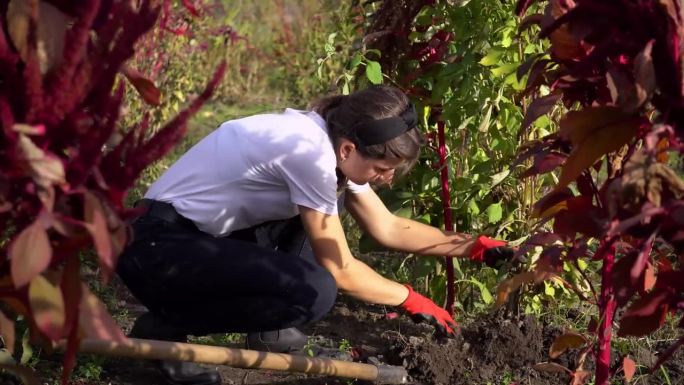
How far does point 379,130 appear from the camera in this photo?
3.18 meters

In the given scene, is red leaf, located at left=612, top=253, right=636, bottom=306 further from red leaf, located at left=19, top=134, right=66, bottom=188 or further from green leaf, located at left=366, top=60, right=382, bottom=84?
green leaf, located at left=366, top=60, right=382, bottom=84

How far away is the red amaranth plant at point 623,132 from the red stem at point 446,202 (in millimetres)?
1269

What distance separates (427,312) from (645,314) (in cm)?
140

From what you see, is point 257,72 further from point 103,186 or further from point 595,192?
point 103,186

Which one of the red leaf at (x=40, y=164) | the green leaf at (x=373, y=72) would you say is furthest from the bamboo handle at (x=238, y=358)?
the green leaf at (x=373, y=72)

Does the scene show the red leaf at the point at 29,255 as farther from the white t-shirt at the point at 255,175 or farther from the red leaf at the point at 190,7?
the white t-shirt at the point at 255,175

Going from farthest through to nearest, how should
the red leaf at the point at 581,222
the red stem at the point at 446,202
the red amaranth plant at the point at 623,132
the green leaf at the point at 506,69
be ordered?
the red stem at the point at 446,202, the green leaf at the point at 506,69, the red leaf at the point at 581,222, the red amaranth plant at the point at 623,132

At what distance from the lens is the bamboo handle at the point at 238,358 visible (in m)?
2.54

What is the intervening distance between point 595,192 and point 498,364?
1.28 metres

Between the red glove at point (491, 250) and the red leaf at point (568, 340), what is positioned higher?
the red leaf at point (568, 340)

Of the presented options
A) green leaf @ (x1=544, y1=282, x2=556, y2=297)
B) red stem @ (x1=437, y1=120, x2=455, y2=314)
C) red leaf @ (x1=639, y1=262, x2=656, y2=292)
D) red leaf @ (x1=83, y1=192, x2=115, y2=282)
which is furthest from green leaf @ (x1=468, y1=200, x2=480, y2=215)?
red leaf @ (x1=83, y1=192, x2=115, y2=282)

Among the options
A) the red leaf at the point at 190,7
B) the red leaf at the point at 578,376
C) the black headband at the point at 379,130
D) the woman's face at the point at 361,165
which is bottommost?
the red leaf at the point at 578,376

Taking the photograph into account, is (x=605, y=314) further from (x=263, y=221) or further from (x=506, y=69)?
(x=263, y=221)

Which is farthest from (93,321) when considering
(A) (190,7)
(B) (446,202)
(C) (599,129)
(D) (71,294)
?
(B) (446,202)
